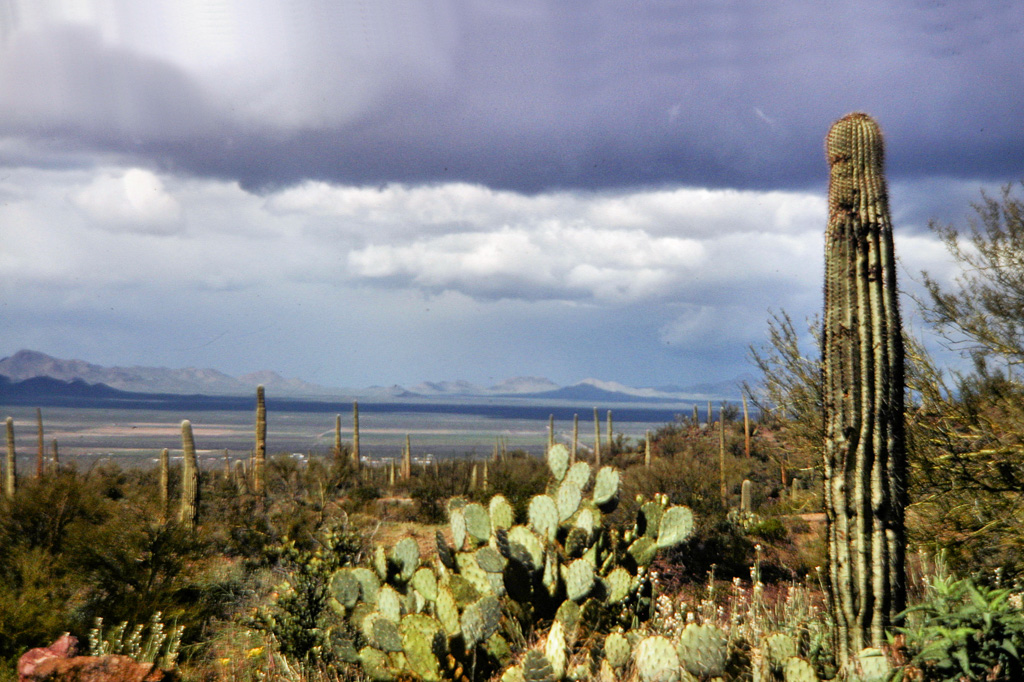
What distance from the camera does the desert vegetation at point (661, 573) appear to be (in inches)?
196

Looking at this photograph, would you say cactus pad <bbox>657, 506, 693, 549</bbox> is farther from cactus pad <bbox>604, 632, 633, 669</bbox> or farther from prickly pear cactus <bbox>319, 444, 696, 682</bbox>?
cactus pad <bbox>604, 632, 633, 669</bbox>

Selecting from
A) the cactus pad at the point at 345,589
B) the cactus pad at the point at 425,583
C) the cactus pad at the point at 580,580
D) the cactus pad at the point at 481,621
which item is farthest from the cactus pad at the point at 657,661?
the cactus pad at the point at 345,589

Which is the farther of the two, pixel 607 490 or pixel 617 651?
pixel 607 490

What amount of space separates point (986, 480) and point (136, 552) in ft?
30.8

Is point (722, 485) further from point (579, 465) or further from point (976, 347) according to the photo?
point (579, 465)

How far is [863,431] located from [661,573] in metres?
5.19

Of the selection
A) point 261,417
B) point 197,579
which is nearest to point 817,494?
point 197,579

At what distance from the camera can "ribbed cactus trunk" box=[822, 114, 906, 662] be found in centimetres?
502

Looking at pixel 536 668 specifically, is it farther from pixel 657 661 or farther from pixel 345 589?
pixel 345 589

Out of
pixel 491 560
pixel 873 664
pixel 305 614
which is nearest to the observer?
pixel 873 664

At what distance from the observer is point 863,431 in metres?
5.10

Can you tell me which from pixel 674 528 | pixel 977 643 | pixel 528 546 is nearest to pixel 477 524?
pixel 528 546

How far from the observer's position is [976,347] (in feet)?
35.2

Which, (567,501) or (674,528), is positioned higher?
(567,501)
